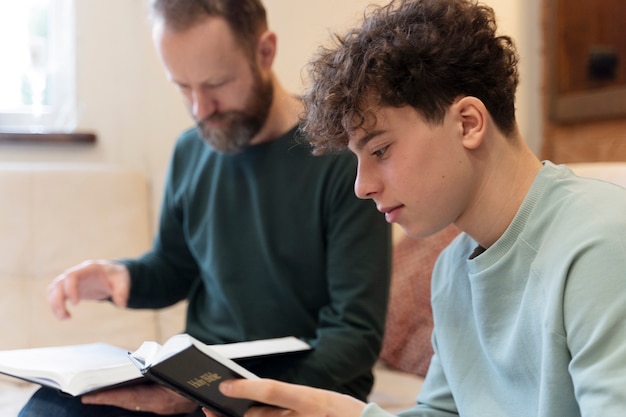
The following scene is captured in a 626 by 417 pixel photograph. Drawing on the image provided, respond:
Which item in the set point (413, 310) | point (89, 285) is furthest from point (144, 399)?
point (413, 310)

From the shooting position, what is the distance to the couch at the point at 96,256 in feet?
5.28

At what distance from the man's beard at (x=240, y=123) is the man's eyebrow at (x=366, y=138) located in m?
0.52

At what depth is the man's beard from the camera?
4.32ft

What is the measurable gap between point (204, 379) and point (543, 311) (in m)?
0.35

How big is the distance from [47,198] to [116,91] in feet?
1.44

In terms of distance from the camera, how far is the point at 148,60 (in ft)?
6.97

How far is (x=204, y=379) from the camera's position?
75 cm

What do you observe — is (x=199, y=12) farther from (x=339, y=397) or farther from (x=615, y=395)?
(x=615, y=395)

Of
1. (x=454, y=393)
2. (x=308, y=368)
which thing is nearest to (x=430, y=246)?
(x=308, y=368)

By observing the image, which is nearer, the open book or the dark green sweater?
the open book

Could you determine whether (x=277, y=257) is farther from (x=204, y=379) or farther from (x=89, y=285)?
(x=204, y=379)

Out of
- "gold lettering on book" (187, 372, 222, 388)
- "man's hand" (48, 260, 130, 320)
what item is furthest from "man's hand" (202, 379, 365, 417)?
"man's hand" (48, 260, 130, 320)

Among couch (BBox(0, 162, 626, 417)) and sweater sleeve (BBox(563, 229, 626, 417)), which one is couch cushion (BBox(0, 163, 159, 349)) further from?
sweater sleeve (BBox(563, 229, 626, 417))

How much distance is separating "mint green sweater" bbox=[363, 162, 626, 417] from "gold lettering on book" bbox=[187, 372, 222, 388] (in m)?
0.16
